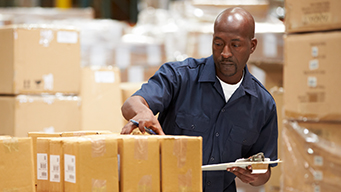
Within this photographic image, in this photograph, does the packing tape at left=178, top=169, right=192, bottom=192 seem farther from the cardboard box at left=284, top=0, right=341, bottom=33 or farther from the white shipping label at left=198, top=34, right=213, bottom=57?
the white shipping label at left=198, top=34, right=213, bottom=57

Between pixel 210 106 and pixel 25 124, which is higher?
pixel 210 106

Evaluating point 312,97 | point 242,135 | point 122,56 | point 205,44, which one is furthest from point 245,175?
point 122,56

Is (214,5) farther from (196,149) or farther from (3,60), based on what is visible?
(196,149)

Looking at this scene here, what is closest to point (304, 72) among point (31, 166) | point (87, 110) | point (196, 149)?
point (196, 149)

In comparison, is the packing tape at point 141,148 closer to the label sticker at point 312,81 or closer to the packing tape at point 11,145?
the packing tape at point 11,145

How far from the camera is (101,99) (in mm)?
3631

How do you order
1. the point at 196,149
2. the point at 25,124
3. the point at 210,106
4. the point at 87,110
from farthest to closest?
the point at 87,110 → the point at 25,124 → the point at 210,106 → the point at 196,149

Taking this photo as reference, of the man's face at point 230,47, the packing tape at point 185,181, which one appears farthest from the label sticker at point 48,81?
the packing tape at point 185,181

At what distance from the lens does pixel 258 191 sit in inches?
195

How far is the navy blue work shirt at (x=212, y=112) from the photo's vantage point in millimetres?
2354

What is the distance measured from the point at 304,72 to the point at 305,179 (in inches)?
17.7

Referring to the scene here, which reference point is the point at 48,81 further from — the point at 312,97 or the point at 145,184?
the point at 312,97

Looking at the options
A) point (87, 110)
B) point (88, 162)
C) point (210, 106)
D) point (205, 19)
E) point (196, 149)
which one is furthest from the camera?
point (205, 19)

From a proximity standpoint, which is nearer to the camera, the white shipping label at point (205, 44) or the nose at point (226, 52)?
the nose at point (226, 52)
